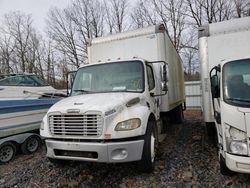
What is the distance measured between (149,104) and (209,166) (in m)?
1.82

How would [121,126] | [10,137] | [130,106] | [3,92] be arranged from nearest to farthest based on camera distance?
[121,126]
[130,106]
[10,137]
[3,92]

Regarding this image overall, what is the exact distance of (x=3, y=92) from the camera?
24.3ft

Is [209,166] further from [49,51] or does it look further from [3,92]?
[49,51]

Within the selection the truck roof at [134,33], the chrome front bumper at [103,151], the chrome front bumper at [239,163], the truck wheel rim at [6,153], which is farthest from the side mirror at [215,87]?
the truck wheel rim at [6,153]

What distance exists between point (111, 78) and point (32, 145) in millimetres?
3629

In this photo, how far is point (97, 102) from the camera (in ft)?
15.0

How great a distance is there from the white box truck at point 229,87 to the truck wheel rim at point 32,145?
5141 millimetres

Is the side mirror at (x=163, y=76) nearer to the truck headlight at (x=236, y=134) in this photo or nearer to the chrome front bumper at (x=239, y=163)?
the truck headlight at (x=236, y=134)

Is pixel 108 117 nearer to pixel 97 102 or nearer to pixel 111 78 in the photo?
pixel 97 102

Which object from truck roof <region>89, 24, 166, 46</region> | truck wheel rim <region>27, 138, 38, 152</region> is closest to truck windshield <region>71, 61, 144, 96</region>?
truck roof <region>89, 24, 166, 46</region>

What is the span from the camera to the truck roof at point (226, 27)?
5734 millimetres

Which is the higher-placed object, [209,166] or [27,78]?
[27,78]

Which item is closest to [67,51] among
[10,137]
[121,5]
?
[121,5]

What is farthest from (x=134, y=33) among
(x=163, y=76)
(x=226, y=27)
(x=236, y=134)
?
(x=236, y=134)
